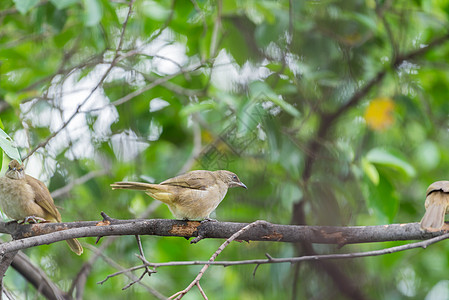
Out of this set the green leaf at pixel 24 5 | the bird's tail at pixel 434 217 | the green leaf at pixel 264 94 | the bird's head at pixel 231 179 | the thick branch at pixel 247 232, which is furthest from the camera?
the bird's head at pixel 231 179

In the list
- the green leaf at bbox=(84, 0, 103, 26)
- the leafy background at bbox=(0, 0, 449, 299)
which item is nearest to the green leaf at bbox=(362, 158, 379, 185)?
the leafy background at bbox=(0, 0, 449, 299)

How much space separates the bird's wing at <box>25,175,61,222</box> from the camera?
14.9ft

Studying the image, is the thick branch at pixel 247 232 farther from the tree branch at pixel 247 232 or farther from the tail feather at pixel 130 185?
the tail feather at pixel 130 185

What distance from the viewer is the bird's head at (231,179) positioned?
4203 mm

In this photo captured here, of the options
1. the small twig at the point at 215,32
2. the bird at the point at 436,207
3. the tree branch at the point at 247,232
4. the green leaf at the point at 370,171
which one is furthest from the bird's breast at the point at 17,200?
the bird at the point at 436,207

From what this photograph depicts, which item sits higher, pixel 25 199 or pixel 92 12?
pixel 92 12

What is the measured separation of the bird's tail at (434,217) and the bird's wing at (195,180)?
64.2 inches

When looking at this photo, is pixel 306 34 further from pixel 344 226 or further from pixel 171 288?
pixel 171 288

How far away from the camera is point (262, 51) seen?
4.48 m

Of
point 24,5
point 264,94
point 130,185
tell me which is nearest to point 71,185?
point 130,185

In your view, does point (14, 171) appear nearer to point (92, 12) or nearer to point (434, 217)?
point (92, 12)

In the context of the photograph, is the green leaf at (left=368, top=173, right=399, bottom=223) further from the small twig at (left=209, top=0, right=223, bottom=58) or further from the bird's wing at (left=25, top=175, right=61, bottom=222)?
the bird's wing at (left=25, top=175, right=61, bottom=222)

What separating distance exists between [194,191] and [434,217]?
1691 millimetres

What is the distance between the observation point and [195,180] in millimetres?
4203
